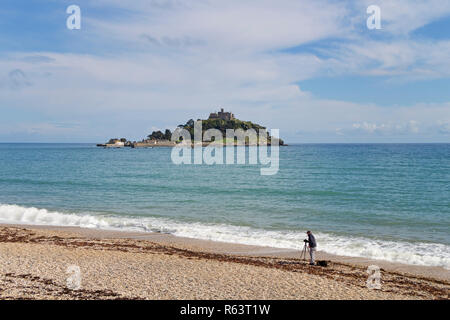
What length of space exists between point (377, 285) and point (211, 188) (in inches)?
1185

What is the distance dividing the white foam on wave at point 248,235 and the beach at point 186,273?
114 cm

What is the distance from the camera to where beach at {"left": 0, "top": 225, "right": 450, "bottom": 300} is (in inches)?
444

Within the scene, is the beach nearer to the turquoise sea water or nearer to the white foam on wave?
the white foam on wave

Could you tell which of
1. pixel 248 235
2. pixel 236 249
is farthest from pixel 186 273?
pixel 248 235

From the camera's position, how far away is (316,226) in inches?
910

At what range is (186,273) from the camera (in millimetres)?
13336

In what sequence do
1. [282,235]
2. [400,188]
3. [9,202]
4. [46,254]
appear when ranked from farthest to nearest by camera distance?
1. [400,188]
2. [9,202]
3. [282,235]
4. [46,254]

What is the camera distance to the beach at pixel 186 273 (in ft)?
37.0

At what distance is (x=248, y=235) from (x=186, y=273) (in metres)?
8.37

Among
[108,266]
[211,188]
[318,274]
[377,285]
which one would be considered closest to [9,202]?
[211,188]

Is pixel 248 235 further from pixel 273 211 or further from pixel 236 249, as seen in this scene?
pixel 273 211

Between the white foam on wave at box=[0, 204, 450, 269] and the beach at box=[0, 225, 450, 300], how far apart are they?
1137 mm

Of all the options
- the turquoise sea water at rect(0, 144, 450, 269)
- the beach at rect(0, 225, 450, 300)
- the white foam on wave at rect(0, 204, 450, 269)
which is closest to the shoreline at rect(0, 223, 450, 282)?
the beach at rect(0, 225, 450, 300)
